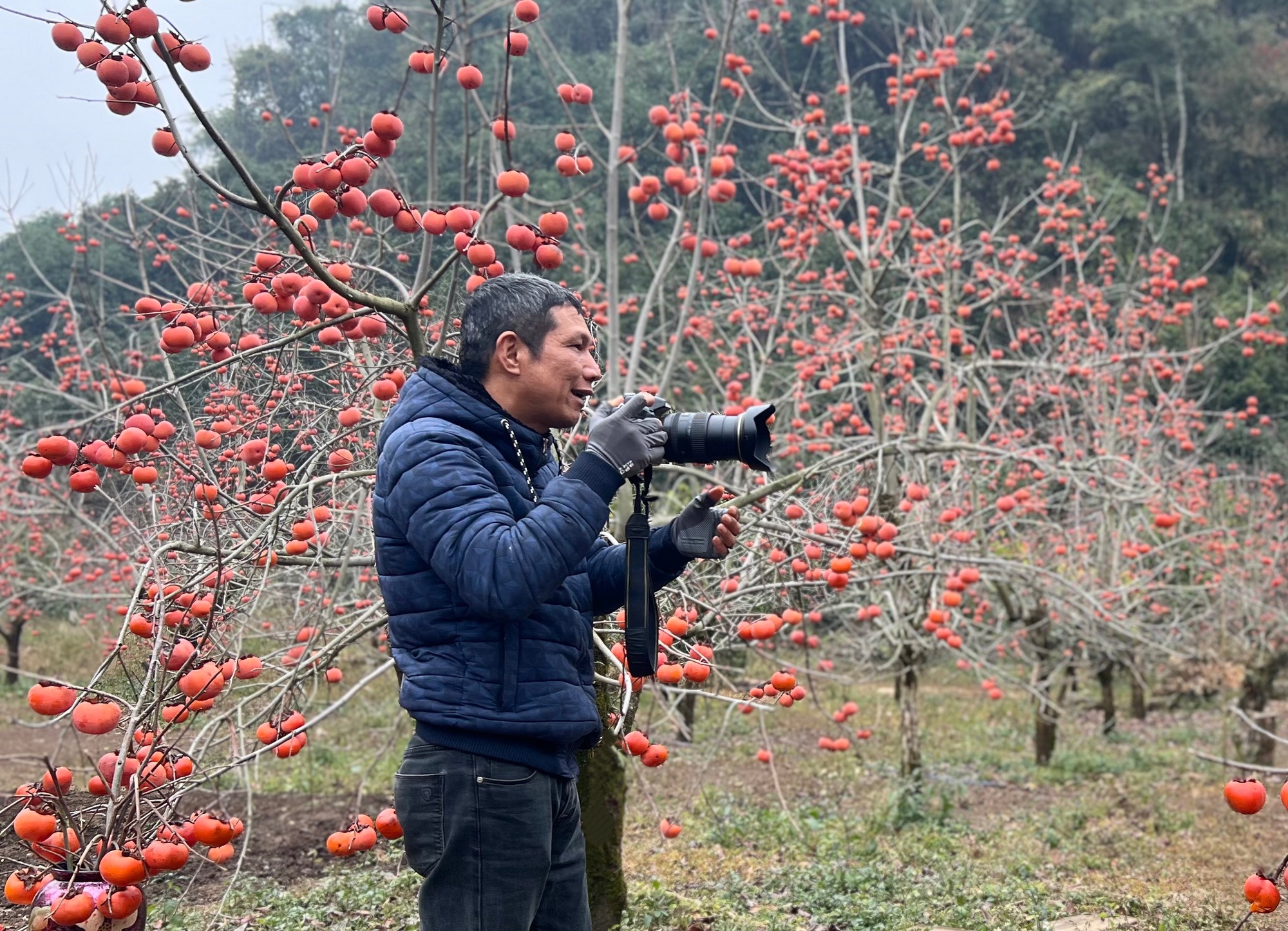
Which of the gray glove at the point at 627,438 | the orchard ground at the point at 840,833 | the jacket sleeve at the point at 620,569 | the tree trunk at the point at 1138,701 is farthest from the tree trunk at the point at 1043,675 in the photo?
the gray glove at the point at 627,438

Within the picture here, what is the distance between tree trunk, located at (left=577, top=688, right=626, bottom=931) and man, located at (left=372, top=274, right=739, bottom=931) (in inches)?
49.2

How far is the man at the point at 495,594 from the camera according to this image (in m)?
1.43

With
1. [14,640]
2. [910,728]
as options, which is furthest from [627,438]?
[14,640]

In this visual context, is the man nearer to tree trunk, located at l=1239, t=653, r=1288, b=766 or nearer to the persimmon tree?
the persimmon tree

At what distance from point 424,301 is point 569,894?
1766 millimetres

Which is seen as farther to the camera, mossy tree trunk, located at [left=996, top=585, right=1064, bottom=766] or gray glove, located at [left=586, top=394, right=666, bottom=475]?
mossy tree trunk, located at [left=996, top=585, right=1064, bottom=766]

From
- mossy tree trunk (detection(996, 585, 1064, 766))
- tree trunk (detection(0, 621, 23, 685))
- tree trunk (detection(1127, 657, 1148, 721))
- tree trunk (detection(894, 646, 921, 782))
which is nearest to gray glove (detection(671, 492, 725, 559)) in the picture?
tree trunk (detection(894, 646, 921, 782))

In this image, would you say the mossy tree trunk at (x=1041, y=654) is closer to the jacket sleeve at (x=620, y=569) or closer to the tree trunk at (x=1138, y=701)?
the tree trunk at (x=1138, y=701)

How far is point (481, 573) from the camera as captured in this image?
138 centimetres

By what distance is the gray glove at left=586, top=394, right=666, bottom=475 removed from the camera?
150 cm

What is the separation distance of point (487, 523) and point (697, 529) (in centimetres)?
43

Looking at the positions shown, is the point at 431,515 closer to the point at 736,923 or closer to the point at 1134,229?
the point at 736,923

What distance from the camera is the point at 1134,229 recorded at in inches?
Answer: 602

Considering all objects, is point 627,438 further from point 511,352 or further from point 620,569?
point 620,569
